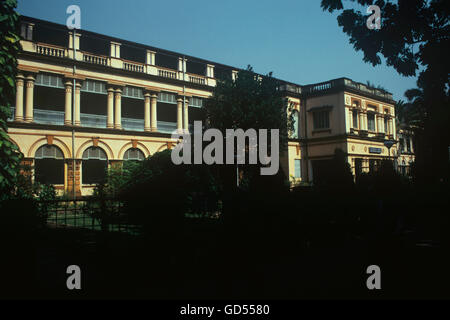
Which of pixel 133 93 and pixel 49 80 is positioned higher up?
→ pixel 133 93

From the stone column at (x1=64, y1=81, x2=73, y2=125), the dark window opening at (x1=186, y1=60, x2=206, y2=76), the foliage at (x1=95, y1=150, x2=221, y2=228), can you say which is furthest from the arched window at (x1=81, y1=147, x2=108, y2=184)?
the dark window opening at (x1=186, y1=60, x2=206, y2=76)

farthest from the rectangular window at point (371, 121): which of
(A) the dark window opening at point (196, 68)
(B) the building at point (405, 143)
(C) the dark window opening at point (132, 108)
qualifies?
(C) the dark window opening at point (132, 108)

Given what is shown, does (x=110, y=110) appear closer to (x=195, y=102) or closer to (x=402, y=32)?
(x=195, y=102)

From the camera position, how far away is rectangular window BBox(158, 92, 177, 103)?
25969 millimetres

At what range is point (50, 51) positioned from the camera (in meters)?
20.8

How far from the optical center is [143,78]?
2483 cm

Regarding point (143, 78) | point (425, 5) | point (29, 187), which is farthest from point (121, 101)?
point (425, 5)

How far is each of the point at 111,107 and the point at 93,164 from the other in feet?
14.4

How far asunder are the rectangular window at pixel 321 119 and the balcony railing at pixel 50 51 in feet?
75.6

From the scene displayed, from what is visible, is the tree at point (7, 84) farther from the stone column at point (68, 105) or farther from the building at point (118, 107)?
the stone column at point (68, 105)

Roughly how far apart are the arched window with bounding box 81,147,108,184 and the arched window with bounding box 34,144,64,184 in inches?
58.4

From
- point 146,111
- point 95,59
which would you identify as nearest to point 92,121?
point 146,111

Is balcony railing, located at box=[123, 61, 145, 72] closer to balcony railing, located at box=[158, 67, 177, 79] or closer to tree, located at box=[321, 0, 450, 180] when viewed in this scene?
balcony railing, located at box=[158, 67, 177, 79]

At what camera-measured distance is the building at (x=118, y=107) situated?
20.5m
